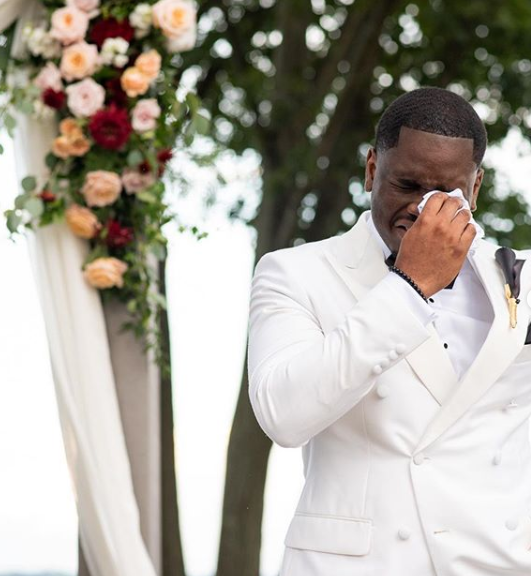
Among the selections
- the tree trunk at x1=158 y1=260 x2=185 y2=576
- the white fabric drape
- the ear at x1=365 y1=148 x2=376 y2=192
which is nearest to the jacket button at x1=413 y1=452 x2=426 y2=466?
the ear at x1=365 y1=148 x2=376 y2=192

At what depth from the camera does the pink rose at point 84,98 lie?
4357 millimetres

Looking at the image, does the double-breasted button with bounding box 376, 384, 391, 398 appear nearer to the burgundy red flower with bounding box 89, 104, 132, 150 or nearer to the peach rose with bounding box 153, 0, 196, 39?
the burgundy red flower with bounding box 89, 104, 132, 150

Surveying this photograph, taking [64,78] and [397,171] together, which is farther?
[64,78]

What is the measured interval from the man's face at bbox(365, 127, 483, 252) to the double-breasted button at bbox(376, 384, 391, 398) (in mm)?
295

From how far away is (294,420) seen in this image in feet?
6.73

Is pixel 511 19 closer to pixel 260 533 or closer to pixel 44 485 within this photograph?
pixel 260 533

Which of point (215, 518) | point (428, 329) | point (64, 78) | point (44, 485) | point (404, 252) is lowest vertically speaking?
point (215, 518)

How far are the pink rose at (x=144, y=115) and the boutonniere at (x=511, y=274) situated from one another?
A: 2.28m

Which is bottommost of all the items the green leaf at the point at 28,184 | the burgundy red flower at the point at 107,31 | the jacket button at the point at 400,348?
the jacket button at the point at 400,348

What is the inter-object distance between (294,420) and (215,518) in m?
5.94

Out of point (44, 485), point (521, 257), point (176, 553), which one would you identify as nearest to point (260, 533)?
point (176, 553)

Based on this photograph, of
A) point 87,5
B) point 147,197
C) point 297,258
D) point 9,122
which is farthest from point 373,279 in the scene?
point 87,5

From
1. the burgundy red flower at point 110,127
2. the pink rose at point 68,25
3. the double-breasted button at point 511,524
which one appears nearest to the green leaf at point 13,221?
the burgundy red flower at point 110,127

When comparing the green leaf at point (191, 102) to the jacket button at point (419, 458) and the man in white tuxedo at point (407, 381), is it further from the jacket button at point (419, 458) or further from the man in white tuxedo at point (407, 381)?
the jacket button at point (419, 458)
